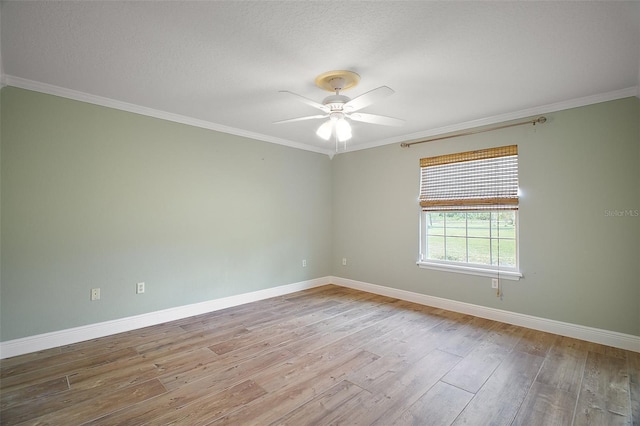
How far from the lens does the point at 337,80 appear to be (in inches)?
101

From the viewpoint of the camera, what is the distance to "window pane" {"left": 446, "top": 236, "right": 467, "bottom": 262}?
13.1 ft

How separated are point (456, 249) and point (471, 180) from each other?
97 centimetres

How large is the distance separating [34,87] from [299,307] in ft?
12.3

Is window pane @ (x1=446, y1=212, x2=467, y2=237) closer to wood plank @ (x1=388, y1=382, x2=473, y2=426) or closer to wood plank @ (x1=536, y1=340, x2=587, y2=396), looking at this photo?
wood plank @ (x1=536, y1=340, x2=587, y2=396)

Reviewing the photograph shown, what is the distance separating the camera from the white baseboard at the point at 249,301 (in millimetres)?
2760

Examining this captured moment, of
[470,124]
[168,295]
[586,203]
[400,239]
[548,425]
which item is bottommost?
[548,425]

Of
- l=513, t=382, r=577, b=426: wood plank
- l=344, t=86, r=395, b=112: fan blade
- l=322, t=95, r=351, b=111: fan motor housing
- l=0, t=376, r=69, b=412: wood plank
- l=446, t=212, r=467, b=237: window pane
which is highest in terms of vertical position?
l=322, t=95, r=351, b=111: fan motor housing

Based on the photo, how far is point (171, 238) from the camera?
3617 mm

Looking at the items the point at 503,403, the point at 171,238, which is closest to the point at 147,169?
the point at 171,238

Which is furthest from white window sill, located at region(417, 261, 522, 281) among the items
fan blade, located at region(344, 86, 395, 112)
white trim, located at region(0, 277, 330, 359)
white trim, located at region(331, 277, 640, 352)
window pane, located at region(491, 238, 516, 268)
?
fan blade, located at region(344, 86, 395, 112)

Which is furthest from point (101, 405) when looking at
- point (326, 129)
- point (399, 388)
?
point (326, 129)

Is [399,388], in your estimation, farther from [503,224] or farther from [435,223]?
[435,223]

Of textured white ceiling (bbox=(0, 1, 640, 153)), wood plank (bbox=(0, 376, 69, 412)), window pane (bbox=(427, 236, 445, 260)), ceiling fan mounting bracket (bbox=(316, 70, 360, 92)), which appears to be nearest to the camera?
textured white ceiling (bbox=(0, 1, 640, 153))

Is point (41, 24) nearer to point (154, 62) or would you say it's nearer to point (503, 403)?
point (154, 62)
